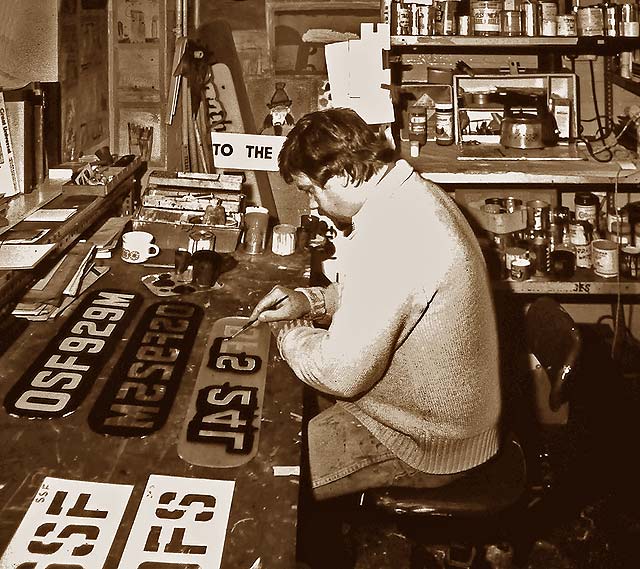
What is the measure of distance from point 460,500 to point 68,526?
2.97ft

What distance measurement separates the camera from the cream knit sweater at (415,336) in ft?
5.12

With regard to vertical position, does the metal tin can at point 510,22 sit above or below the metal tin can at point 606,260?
above

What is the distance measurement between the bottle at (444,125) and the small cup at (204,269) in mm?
1184

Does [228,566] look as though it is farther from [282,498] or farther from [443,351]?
[443,351]

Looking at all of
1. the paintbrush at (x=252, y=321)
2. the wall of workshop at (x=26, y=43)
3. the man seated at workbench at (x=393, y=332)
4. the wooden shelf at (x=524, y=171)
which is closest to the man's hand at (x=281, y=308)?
the paintbrush at (x=252, y=321)

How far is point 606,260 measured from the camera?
9.73 ft

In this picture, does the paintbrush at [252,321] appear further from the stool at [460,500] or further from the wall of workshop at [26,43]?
the wall of workshop at [26,43]

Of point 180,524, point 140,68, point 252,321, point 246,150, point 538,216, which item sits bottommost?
point 180,524

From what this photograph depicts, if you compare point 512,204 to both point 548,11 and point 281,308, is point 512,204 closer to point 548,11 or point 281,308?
point 548,11

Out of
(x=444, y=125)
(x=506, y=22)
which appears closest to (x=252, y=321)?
(x=444, y=125)

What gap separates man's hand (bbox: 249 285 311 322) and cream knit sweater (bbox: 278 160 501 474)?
0.72 feet

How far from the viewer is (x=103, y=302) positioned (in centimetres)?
225

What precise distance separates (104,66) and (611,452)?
2.69 m

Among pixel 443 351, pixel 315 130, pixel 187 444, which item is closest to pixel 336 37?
pixel 315 130
